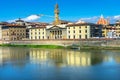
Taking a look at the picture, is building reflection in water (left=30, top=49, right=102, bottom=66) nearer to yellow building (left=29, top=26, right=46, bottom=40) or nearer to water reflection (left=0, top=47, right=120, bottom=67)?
water reflection (left=0, top=47, right=120, bottom=67)

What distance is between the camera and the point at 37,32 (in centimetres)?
9575

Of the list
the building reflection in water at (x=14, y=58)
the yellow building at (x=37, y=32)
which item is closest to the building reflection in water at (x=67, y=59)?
the building reflection in water at (x=14, y=58)

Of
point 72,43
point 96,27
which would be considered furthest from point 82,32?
point 72,43

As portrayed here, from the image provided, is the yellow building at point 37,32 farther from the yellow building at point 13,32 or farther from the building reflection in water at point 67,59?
the building reflection in water at point 67,59

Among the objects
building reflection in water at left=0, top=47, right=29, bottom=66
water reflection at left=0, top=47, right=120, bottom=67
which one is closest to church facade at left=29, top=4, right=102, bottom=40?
building reflection in water at left=0, top=47, right=29, bottom=66

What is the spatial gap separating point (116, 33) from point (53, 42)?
19.8 m

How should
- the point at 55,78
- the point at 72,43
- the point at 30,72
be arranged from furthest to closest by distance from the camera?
1. the point at 72,43
2. the point at 30,72
3. the point at 55,78

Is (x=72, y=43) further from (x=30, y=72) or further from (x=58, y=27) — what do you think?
(x=30, y=72)

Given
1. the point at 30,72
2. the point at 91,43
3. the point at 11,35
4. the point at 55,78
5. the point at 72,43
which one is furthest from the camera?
the point at 11,35

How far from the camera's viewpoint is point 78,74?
80.7 feet

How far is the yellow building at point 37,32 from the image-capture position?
93750 millimetres

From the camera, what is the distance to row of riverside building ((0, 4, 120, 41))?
81938 millimetres

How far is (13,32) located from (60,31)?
17206 millimetres

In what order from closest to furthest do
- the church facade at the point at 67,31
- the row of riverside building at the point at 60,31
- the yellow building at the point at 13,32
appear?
the church facade at the point at 67,31, the row of riverside building at the point at 60,31, the yellow building at the point at 13,32
